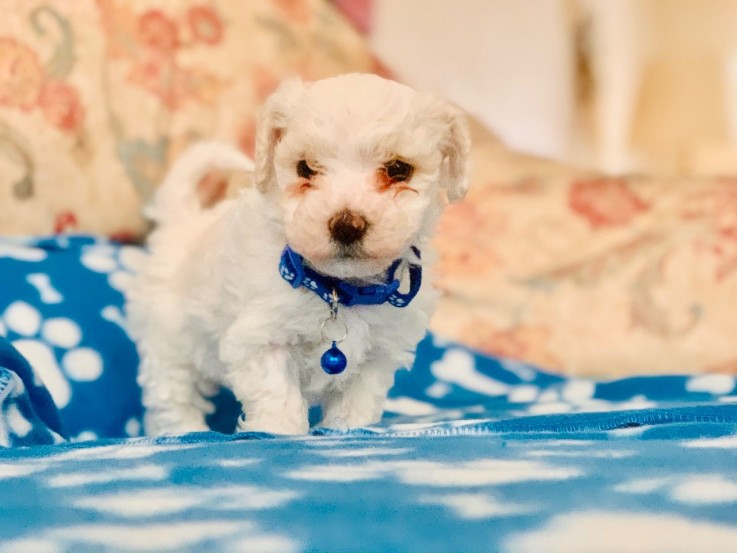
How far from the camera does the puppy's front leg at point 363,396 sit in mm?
1305

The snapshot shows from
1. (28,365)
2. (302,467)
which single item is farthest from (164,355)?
(302,467)

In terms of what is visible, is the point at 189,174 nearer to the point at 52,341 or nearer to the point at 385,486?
the point at 52,341

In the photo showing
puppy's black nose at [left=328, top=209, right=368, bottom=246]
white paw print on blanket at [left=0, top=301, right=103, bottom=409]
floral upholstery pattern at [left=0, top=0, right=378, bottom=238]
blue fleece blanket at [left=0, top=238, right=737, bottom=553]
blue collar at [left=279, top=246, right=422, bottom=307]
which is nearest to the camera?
blue fleece blanket at [left=0, top=238, right=737, bottom=553]

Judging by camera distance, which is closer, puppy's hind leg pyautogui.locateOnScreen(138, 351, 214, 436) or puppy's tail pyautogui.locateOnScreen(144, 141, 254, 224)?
puppy's hind leg pyautogui.locateOnScreen(138, 351, 214, 436)

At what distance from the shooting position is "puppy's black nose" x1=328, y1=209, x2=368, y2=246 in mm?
1039

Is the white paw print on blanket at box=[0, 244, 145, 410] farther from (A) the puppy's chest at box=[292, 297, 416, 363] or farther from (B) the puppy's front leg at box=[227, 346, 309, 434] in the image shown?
(A) the puppy's chest at box=[292, 297, 416, 363]

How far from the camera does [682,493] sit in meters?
0.73

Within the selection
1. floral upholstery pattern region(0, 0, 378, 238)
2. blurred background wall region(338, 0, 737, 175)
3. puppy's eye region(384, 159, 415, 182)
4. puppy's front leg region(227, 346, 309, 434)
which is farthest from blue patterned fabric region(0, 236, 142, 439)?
blurred background wall region(338, 0, 737, 175)

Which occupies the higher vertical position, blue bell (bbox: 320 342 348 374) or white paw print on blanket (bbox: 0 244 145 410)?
white paw print on blanket (bbox: 0 244 145 410)

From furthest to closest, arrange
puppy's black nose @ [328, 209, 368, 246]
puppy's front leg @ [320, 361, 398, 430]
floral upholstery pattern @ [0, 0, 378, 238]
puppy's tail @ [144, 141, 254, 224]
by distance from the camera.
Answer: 1. floral upholstery pattern @ [0, 0, 378, 238]
2. puppy's tail @ [144, 141, 254, 224]
3. puppy's front leg @ [320, 361, 398, 430]
4. puppy's black nose @ [328, 209, 368, 246]

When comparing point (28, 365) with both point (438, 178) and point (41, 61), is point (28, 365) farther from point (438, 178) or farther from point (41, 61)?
point (41, 61)

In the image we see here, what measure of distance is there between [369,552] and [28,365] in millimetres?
740

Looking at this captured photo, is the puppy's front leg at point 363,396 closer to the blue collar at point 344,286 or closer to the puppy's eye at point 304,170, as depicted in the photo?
the blue collar at point 344,286

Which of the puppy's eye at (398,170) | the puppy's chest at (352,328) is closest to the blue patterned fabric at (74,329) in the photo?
the puppy's chest at (352,328)
